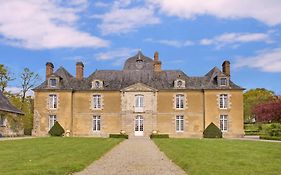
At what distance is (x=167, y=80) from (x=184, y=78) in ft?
5.48

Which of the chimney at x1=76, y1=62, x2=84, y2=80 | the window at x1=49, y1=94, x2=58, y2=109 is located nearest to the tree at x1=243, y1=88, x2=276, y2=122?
the chimney at x1=76, y1=62, x2=84, y2=80

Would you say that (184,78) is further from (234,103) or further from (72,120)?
(72,120)

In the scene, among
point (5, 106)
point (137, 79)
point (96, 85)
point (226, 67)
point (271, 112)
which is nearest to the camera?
point (5, 106)

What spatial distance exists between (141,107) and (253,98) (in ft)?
126

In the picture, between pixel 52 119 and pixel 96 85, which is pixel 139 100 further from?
pixel 52 119

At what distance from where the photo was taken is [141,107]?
34031mm

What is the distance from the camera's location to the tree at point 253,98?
6353 centimetres

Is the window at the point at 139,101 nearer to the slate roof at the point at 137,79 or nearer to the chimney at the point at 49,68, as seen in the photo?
the slate roof at the point at 137,79

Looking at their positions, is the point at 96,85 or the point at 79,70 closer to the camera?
the point at 96,85

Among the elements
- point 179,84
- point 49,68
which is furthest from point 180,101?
point 49,68

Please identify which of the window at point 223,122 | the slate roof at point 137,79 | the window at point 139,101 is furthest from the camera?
the slate roof at point 137,79

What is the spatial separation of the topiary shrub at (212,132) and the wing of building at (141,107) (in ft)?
7.95

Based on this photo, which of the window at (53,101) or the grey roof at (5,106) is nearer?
the grey roof at (5,106)

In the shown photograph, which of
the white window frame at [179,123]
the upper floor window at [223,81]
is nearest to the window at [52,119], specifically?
the white window frame at [179,123]
